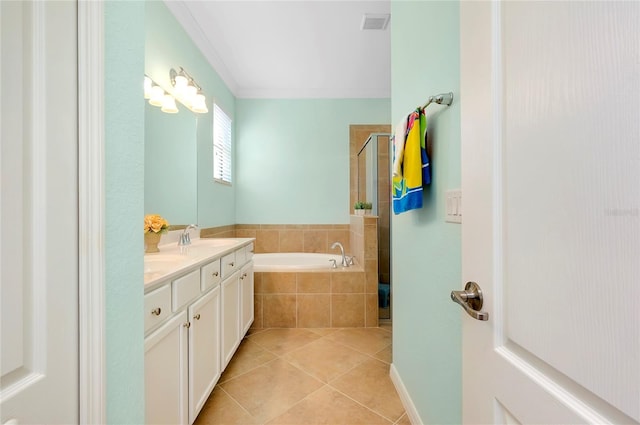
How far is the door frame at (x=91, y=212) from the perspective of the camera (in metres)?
0.55

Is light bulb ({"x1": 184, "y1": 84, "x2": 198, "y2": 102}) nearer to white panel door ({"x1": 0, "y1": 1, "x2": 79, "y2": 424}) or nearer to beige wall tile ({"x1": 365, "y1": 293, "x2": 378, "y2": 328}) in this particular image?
white panel door ({"x1": 0, "y1": 1, "x2": 79, "y2": 424})

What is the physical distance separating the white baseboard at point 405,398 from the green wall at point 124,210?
4.05ft

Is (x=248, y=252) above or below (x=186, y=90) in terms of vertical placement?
below

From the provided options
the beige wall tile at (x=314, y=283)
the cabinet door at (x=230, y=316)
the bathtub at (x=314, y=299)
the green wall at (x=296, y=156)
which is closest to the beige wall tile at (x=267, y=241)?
the green wall at (x=296, y=156)

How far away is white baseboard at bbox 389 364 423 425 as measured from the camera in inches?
53.4

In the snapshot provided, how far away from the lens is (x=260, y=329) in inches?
102

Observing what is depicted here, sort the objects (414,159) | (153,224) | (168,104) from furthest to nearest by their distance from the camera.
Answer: (168,104) < (153,224) < (414,159)

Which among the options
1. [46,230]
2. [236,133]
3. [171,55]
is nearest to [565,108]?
[46,230]

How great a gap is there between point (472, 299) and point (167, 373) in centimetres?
115

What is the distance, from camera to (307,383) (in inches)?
69.0

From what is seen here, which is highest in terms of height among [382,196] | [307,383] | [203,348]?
[382,196]

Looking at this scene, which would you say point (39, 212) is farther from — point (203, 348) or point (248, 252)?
point (248, 252)

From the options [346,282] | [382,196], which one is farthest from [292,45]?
[346,282]

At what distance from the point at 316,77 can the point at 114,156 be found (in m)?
3.04
